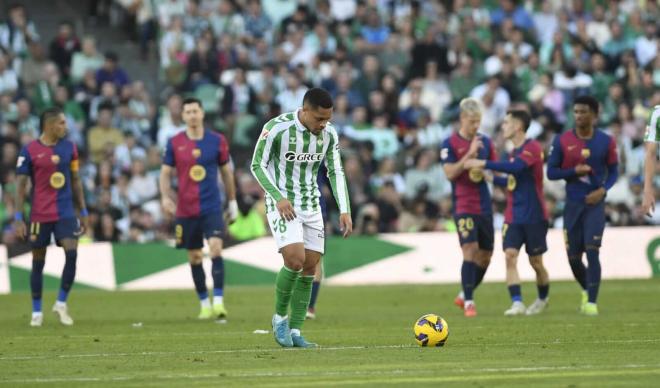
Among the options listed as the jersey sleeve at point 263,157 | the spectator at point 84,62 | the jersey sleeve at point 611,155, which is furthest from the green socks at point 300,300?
the spectator at point 84,62

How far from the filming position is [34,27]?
106 ft

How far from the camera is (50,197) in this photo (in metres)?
17.2

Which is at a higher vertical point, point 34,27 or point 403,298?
point 34,27

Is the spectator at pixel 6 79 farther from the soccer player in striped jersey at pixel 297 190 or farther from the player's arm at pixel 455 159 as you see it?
the soccer player in striped jersey at pixel 297 190

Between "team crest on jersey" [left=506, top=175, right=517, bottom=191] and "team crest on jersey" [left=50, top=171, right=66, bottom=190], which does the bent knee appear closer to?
"team crest on jersey" [left=50, top=171, right=66, bottom=190]

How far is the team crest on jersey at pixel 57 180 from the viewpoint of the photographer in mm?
17141

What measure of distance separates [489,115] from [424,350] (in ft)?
58.4

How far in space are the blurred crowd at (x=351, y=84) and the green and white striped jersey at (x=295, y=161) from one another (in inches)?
525

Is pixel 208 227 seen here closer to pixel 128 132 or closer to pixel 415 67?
pixel 128 132

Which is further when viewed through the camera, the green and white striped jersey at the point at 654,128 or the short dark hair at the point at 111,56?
the short dark hair at the point at 111,56

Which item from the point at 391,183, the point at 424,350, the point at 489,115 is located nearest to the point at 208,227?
the point at 424,350

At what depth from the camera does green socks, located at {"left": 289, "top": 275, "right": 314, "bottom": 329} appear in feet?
42.5

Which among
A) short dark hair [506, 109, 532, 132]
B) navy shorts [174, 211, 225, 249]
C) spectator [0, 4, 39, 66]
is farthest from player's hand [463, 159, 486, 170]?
spectator [0, 4, 39, 66]

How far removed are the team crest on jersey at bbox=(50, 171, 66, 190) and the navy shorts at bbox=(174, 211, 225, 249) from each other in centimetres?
157
